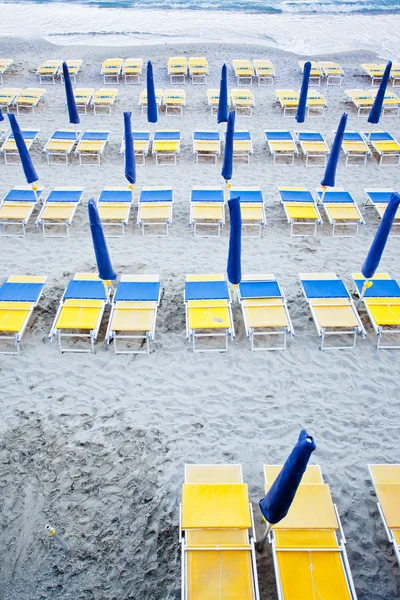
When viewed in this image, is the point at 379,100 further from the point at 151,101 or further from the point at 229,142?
the point at 151,101

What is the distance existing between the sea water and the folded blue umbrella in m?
21.2

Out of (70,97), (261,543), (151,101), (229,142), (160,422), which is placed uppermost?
(229,142)

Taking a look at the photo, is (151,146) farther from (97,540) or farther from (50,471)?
(97,540)

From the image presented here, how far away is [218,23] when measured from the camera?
90.4 feet

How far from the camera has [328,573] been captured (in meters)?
4.57

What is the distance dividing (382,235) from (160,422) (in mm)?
3854

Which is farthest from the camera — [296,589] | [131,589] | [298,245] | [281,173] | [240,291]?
[281,173]

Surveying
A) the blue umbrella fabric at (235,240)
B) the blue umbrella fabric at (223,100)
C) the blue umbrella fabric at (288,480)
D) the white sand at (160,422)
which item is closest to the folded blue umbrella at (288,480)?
the blue umbrella fabric at (288,480)

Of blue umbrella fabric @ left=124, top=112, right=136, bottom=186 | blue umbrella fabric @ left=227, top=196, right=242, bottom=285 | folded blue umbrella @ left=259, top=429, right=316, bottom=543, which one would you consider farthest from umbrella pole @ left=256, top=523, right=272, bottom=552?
blue umbrella fabric @ left=124, top=112, right=136, bottom=186

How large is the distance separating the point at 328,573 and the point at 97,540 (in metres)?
A: 2.23

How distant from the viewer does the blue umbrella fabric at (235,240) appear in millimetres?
6746

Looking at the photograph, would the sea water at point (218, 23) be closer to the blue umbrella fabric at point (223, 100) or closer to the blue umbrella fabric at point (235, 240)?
the blue umbrella fabric at point (223, 100)

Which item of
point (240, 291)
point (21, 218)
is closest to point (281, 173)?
point (240, 291)

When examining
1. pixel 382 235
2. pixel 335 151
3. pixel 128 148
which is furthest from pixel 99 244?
pixel 335 151
